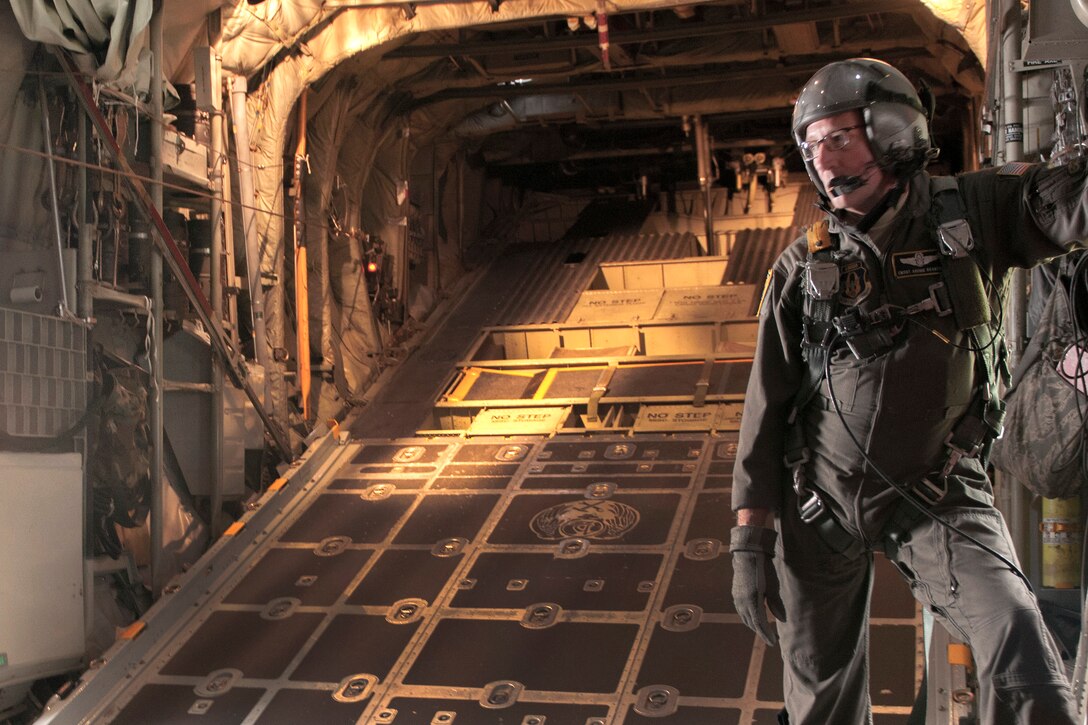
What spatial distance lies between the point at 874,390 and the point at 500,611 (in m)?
2.84

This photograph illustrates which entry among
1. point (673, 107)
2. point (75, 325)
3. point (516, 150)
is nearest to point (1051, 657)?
point (75, 325)

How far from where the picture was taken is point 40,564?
189 inches

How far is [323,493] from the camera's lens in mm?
6605

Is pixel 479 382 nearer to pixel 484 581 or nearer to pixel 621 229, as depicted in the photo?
pixel 484 581

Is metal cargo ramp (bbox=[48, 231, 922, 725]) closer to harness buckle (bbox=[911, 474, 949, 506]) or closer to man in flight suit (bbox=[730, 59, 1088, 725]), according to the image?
man in flight suit (bbox=[730, 59, 1088, 725])

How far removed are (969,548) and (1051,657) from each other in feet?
1.02

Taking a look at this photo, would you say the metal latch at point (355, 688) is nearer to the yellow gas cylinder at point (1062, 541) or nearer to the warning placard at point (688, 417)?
the warning placard at point (688, 417)

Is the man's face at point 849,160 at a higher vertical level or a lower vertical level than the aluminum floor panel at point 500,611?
higher

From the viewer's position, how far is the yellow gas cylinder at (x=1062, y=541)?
4211mm

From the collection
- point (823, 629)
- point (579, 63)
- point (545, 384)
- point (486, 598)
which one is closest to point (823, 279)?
point (823, 629)

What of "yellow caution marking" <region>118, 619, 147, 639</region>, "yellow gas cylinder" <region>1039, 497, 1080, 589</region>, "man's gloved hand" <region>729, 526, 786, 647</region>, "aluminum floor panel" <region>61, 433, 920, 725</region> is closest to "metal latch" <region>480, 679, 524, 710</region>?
"aluminum floor panel" <region>61, 433, 920, 725</region>

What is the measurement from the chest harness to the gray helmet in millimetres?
120

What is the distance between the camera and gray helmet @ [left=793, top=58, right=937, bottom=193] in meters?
2.82

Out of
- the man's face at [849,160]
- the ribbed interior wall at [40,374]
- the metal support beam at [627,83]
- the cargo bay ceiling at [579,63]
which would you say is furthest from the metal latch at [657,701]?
the metal support beam at [627,83]
